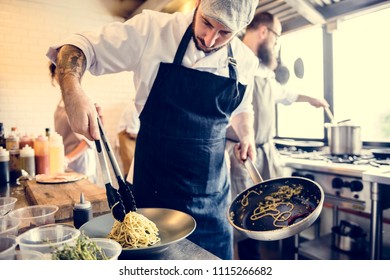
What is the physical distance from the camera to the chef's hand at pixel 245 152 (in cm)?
109

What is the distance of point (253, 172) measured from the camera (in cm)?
100

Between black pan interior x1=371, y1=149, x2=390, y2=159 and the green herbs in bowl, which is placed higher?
black pan interior x1=371, y1=149, x2=390, y2=159

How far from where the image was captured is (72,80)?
81cm

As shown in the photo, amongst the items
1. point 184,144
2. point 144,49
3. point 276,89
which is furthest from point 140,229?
point 276,89

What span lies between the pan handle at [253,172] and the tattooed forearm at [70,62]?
1.92ft

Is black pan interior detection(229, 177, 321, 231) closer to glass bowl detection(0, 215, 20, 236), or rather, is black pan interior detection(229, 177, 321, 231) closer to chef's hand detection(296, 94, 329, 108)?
glass bowl detection(0, 215, 20, 236)

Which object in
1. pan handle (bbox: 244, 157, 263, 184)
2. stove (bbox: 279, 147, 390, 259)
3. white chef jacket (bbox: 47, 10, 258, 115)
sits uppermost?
white chef jacket (bbox: 47, 10, 258, 115)

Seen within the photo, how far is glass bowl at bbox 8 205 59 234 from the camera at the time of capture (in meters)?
0.71

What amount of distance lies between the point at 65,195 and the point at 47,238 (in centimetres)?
44

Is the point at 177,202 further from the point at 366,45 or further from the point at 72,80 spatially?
the point at 366,45

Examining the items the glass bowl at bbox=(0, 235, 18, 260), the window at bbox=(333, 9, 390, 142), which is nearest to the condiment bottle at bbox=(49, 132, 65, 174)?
the glass bowl at bbox=(0, 235, 18, 260)

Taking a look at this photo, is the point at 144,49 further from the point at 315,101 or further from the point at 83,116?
the point at 315,101

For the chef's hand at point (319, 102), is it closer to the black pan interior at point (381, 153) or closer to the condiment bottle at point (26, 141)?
the black pan interior at point (381, 153)

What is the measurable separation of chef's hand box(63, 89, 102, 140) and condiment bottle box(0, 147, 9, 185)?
706 millimetres
